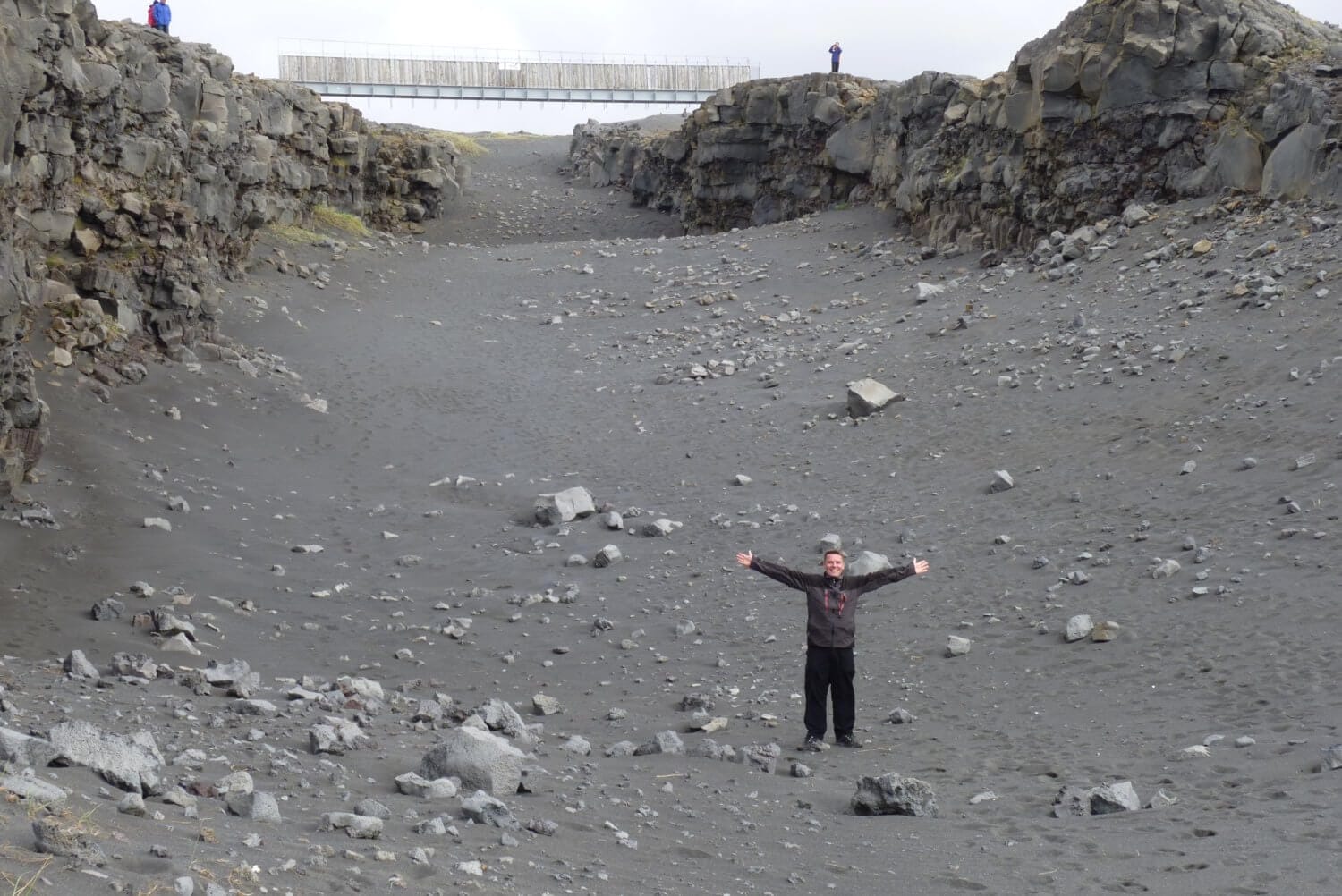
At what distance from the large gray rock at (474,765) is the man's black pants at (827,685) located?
8.31 ft

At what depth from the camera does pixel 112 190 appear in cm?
1942

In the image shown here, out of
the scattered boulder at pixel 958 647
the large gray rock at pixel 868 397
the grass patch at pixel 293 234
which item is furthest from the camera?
the grass patch at pixel 293 234

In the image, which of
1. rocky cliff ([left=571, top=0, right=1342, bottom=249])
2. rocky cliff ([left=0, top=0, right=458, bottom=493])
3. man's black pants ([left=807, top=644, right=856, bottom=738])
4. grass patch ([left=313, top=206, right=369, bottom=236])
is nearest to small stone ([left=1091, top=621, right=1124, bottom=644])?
man's black pants ([left=807, top=644, right=856, bottom=738])

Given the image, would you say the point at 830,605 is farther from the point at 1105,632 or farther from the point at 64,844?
the point at 64,844

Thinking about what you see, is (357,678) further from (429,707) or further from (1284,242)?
(1284,242)

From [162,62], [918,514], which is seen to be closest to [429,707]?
[918,514]

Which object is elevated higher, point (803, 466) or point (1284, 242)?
point (1284, 242)

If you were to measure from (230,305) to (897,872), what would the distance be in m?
19.6

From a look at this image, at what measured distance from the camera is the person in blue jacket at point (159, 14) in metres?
27.1

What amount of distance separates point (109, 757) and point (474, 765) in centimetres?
182

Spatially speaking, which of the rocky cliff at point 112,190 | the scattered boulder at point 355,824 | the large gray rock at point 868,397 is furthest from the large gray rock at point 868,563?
the rocky cliff at point 112,190

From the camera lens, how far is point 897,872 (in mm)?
6258

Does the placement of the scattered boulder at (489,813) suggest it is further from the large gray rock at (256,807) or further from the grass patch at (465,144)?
the grass patch at (465,144)

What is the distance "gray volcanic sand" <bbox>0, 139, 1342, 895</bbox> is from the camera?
641cm
